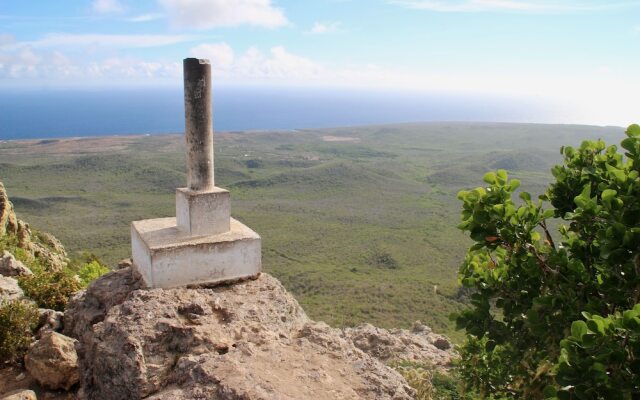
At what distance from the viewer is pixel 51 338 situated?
23.3ft

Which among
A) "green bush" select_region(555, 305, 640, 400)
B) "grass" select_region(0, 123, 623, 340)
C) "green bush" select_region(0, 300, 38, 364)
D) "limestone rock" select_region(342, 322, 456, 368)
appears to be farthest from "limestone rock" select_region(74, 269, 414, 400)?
"grass" select_region(0, 123, 623, 340)

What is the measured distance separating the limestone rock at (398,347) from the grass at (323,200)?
31.7 feet

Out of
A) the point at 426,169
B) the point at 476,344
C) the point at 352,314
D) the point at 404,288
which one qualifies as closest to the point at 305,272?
the point at 404,288

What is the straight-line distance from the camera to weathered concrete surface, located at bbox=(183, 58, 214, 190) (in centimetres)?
755

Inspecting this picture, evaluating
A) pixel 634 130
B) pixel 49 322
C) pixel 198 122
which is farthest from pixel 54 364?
pixel 634 130

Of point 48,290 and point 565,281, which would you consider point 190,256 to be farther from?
point 565,281

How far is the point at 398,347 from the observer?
16.0m

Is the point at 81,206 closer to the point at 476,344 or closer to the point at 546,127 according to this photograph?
the point at 476,344

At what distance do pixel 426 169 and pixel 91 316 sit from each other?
99.0m

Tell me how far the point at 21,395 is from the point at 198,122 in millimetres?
4426

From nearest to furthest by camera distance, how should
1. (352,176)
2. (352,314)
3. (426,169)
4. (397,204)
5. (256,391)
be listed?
(256,391) < (352,314) < (397,204) < (352,176) < (426,169)

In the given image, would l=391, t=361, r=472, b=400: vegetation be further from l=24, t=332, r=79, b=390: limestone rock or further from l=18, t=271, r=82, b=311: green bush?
l=18, t=271, r=82, b=311: green bush

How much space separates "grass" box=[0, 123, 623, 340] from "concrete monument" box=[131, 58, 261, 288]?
20799mm

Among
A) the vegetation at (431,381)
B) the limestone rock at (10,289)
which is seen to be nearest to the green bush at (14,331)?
the limestone rock at (10,289)
